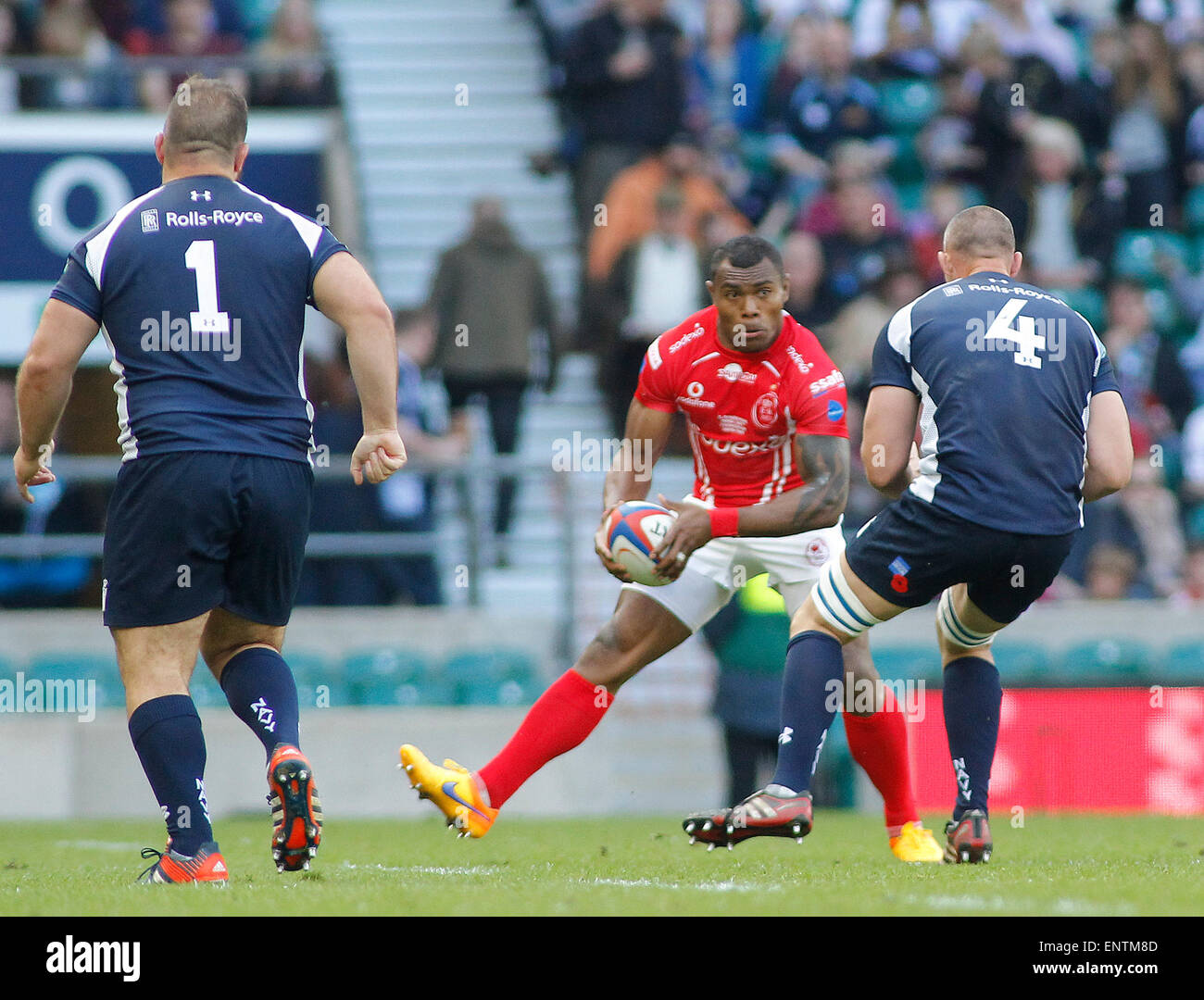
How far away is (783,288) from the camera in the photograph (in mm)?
6531

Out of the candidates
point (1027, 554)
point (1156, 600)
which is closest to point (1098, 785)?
point (1156, 600)

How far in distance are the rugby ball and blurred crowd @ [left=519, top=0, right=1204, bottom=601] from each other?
17.2ft

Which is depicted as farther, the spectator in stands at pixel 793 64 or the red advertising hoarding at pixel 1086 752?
the spectator in stands at pixel 793 64

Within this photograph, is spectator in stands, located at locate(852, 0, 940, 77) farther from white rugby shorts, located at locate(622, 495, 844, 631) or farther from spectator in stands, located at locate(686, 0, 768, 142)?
white rugby shorts, located at locate(622, 495, 844, 631)

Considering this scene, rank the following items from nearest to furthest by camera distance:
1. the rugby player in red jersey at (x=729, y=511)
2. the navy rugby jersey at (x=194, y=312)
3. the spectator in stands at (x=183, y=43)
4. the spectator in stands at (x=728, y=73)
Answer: the navy rugby jersey at (x=194, y=312) → the rugby player in red jersey at (x=729, y=511) → the spectator in stands at (x=183, y=43) → the spectator in stands at (x=728, y=73)

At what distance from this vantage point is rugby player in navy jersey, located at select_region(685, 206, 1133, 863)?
589 cm

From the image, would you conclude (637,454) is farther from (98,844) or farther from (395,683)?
(395,683)

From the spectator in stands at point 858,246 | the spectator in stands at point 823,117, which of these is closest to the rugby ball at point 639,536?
the spectator in stands at point 858,246

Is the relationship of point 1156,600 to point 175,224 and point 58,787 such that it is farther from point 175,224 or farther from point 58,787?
point 175,224

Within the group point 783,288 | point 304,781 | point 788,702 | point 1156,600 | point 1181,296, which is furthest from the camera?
point 1181,296

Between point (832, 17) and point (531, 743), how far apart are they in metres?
9.69

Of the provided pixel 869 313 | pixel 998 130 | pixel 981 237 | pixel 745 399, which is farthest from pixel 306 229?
pixel 998 130

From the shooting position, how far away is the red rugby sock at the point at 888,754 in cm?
654

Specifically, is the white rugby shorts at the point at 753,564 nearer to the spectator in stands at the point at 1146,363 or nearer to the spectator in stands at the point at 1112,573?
the spectator in stands at the point at 1112,573
